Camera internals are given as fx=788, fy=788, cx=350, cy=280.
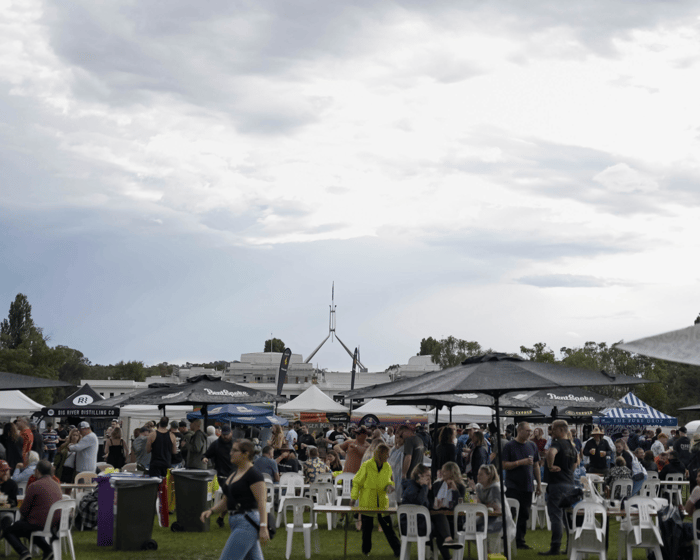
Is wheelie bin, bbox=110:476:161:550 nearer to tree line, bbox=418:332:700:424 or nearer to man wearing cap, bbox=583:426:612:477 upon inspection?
man wearing cap, bbox=583:426:612:477

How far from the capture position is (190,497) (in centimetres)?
1198

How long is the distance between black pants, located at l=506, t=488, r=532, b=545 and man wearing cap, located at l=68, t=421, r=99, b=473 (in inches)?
288

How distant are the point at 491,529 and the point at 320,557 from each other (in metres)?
2.28

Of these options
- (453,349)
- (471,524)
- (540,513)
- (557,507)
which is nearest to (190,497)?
(471,524)

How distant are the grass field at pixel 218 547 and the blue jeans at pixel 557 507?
0.37m

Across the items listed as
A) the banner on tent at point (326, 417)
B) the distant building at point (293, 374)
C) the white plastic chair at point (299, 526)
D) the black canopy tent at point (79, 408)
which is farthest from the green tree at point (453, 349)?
the white plastic chair at point (299, 526)

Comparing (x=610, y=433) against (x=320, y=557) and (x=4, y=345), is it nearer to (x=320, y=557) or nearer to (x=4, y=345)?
(x=320, y=557)

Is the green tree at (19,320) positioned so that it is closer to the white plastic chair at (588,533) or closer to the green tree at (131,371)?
the green tree at (131,371)

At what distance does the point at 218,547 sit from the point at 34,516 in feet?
8.85

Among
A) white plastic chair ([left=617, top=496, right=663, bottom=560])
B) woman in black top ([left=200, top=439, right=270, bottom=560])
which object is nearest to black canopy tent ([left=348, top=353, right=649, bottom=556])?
white plastic chair ([left=617, top=496, right=663, bottom=560])

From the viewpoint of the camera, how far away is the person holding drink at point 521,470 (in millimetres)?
10516

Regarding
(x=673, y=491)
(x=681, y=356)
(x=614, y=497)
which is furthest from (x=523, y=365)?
(x=673, y=491)

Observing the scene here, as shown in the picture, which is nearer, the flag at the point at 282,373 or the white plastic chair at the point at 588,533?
the white plastic chair at the point at 588,533

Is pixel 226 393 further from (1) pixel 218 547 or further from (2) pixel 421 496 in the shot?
(2) pixel 421 496
